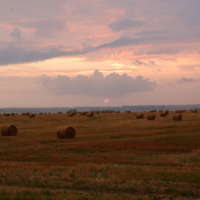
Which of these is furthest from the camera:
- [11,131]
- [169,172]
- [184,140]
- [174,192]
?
[11,131]

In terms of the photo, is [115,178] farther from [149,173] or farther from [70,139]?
[70,139]

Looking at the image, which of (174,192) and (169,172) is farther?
(169,172)

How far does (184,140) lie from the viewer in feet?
71.0

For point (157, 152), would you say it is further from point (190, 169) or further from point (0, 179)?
point (0, 179)

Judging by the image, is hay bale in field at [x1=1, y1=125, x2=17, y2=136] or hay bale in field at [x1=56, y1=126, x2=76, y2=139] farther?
hay bale in field at [x1=1, y1=125, x2=17, y2=136]

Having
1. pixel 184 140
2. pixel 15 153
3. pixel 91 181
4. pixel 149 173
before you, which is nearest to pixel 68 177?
pixel 91 181

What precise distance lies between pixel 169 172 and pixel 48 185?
4.84 meters

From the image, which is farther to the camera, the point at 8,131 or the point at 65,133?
the point at 8,131

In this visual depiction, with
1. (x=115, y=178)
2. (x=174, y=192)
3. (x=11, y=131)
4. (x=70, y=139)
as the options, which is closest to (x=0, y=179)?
(x=115, y=178)

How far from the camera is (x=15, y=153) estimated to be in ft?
55.4

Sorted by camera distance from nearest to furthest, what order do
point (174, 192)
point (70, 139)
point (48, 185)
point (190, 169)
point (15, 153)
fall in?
point (174, 192) → point (48, 185) → point (190, 169) → point (15, 153) → point (70, 139)

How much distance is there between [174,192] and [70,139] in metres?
17.4

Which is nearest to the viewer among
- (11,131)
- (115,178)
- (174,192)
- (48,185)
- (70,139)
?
(174,192)

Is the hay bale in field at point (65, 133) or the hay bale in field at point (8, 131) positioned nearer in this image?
the hay bale in field at point (65, 133)
